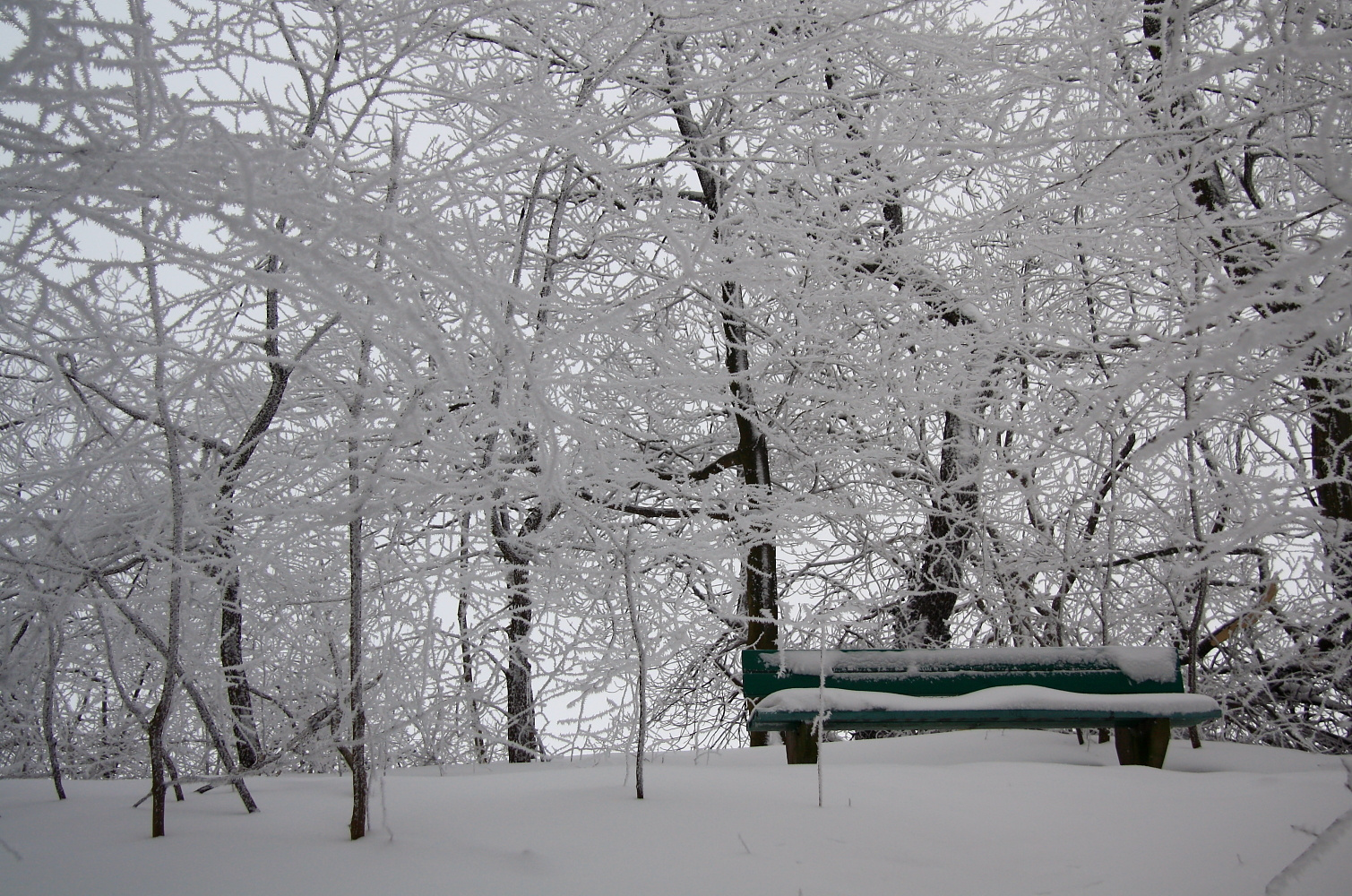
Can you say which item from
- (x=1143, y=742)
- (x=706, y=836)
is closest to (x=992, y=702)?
(x=1143, y=742)

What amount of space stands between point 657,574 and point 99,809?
13.8 feet

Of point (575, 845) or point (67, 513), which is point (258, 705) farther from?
point (575, 845)

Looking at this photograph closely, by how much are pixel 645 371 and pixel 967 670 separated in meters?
2.82

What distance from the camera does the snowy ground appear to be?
6.79 feet

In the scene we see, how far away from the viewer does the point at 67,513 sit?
109 inches

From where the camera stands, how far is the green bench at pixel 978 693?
3.83m

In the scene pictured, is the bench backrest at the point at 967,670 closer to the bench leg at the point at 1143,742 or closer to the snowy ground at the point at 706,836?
the bench leg at the point at 1143,742

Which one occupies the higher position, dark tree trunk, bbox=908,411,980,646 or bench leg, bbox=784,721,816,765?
dark tree trunk, bbox=908,411,980,646

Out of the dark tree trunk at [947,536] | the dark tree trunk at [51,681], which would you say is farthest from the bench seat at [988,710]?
the dark tree trunk at [51,681]

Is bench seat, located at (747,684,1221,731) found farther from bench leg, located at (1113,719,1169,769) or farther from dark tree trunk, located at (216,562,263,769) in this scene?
dark tree trunk, located at (216,562,263,769)

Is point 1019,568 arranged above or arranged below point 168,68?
below

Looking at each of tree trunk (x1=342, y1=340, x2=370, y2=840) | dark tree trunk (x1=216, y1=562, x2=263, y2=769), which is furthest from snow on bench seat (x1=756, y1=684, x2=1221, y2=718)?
dark tree trunk (x1=216, y1=562, x2=263, y2=769)

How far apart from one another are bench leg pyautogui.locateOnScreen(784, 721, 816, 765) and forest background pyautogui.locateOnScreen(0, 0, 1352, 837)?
2.15 feet

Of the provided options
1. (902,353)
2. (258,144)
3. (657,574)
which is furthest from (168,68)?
(657,574)
